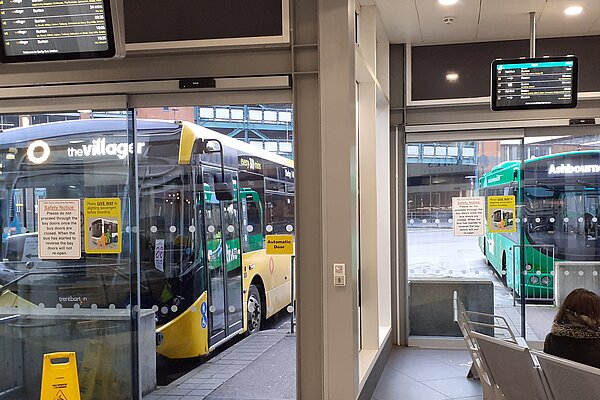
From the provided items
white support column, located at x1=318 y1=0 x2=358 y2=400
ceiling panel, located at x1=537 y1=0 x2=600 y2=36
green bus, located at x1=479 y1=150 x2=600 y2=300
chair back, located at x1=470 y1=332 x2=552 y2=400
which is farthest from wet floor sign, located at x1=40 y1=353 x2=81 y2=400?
ceiling panel, located at x1=537 y1=0 x2=600 y2=36

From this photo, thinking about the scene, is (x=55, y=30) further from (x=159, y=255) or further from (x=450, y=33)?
(x=450, y=33)

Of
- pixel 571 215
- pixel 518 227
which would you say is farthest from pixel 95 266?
pixel 571 215

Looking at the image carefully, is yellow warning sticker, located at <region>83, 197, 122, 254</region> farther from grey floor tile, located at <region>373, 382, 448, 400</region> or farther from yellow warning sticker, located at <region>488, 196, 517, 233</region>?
yellow warning sticker, located at <region>488, 196, 517, 233</region>

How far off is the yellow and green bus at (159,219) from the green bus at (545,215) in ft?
10.6

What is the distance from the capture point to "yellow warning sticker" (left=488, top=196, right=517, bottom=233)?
276 inches

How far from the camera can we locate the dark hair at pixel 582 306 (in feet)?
11.1

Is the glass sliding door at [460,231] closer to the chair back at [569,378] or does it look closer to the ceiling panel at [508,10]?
the ceiling panel at [508,10]

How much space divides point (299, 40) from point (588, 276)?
15.7ft

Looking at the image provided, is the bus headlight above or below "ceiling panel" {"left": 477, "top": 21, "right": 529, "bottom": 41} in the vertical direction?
below

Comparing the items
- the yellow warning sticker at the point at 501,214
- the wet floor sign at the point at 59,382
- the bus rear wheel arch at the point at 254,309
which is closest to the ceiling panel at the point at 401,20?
the yellow warning sticker at the point at 501,214

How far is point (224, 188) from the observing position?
5133 millimetres

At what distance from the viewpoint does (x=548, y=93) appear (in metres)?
5.34

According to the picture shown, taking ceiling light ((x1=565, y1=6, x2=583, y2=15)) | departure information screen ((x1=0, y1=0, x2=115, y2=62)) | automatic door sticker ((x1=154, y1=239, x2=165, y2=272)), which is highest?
ceiling light ((x1=565, y1=6, x2=583, y2=15))

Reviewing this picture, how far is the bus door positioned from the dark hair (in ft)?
8.16
